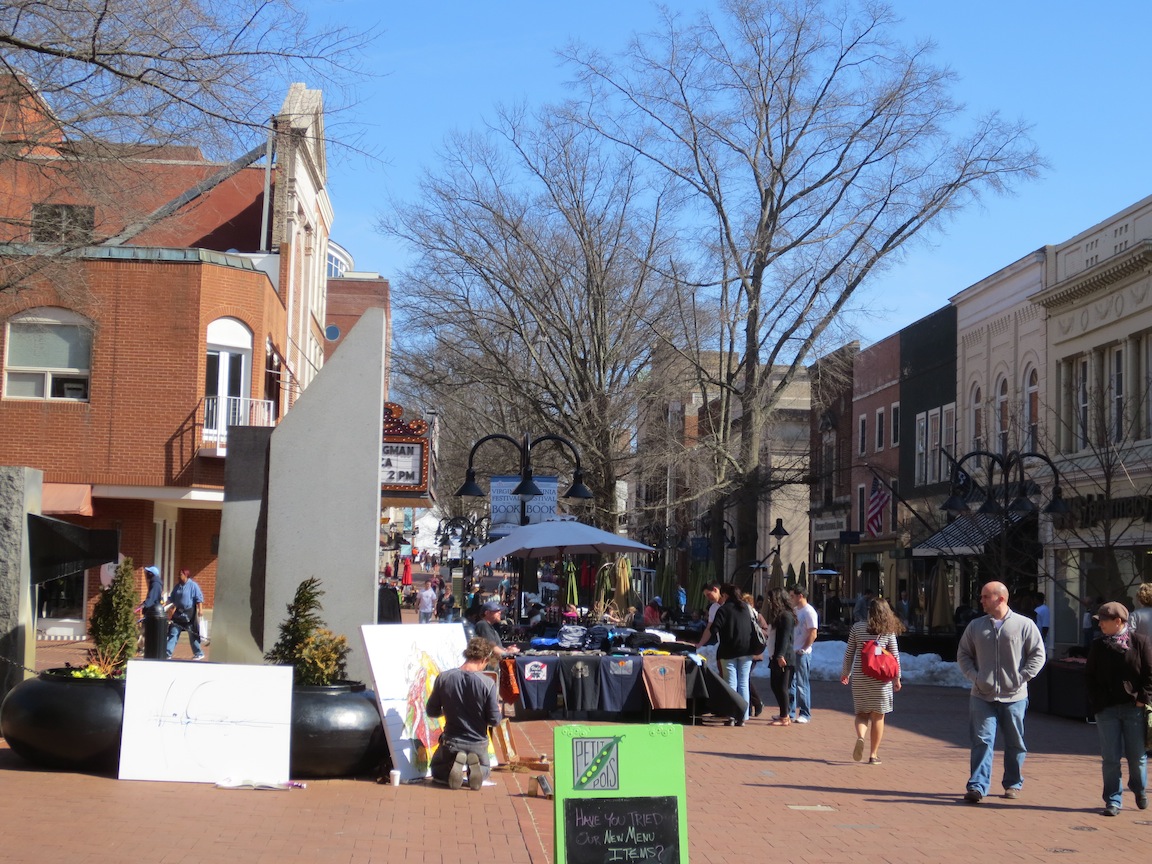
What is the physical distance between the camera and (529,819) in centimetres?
996

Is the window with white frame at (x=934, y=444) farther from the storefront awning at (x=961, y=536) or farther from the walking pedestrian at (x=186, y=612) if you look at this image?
the walking pedestrian at (x=186, y=612)

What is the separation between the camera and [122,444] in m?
29.4

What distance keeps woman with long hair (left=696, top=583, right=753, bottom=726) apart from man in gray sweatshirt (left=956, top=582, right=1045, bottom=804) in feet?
19.4

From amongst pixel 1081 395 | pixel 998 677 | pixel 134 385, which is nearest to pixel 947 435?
pixel 1081 395

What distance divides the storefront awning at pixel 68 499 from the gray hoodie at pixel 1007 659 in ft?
72.1

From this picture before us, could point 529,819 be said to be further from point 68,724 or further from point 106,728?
point 68,724

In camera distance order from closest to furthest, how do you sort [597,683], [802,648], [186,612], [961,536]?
1. [597,683]
2. [802,648]
3. [186,612]
4. [961,536]

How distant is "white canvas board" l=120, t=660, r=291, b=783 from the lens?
435 inches

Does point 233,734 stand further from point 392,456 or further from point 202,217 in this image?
point 202,217

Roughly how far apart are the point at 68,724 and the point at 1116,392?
85.2 feet

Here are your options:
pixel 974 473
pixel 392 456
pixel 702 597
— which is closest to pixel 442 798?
pixel 392 456

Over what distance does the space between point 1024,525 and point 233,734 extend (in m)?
27.1

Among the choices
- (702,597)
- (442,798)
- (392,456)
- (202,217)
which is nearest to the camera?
(442,798)

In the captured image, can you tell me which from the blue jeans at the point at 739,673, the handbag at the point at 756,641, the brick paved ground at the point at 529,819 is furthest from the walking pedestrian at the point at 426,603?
the brick paved ground at the point at 529,819
